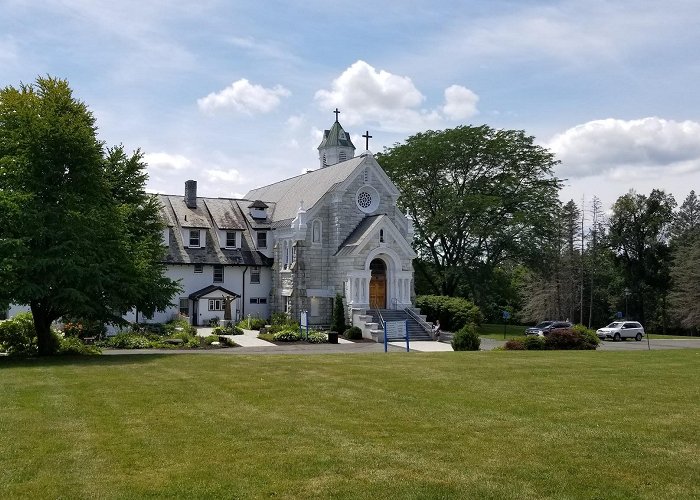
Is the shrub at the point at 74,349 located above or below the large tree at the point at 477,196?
below

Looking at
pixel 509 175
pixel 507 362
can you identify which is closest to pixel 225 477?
pixel 507 362

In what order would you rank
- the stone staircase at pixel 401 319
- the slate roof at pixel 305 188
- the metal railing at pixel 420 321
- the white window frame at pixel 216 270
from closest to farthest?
the stone staircase at pixel 401 319 → the metal railing at pixel 420 321 → the slate roof at pixel 305 188 → the white window frame at pixel 216 270

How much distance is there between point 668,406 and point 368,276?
29.4 metres

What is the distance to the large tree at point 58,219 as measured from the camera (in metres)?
23.2

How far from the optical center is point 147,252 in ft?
90.8

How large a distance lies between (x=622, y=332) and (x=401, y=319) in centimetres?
1610

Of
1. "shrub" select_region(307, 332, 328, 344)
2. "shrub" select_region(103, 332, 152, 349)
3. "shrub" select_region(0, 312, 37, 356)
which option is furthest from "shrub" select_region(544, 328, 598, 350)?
"shrub" select_region(0, 312, 37, 356)

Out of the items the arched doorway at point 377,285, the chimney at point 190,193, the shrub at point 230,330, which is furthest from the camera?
the chimney at point 190,193

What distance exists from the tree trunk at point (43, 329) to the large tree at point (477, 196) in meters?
31.8

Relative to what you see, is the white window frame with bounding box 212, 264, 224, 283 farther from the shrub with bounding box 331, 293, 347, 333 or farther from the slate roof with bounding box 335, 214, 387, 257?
the shrub with bounding box 331, 293, 347, 333

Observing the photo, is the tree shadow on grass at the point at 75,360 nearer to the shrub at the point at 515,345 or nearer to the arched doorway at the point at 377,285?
the shrub at the point at 515,345

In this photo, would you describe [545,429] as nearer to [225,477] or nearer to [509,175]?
[225,477]

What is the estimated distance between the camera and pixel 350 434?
11.1m

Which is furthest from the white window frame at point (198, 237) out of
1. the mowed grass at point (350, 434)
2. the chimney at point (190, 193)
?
the mowed grass at point (350, 434)
